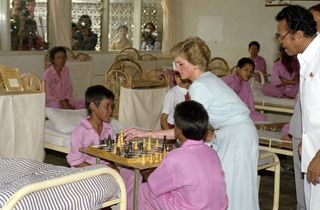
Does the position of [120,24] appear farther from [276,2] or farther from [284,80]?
[284,80]

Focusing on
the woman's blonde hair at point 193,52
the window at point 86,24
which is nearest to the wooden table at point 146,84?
the woman's blonde hair at point 193,52

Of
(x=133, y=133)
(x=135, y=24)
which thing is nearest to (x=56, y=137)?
(x=133, y=133)

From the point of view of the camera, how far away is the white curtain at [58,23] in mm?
7113

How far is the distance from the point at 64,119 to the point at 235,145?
1783 millimetres

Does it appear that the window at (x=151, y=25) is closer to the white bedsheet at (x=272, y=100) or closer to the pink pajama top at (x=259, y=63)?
the pink pajama top at (x=259, y=63)

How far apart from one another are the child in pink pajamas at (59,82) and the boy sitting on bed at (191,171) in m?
3.13

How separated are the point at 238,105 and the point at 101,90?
0.89 metres

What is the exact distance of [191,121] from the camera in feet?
7.61

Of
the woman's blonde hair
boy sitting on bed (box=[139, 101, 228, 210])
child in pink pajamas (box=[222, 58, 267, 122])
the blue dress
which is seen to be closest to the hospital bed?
child in pink pajamas (box=[222, 58, 267, 122])

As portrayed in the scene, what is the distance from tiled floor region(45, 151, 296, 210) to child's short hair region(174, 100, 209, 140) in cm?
180

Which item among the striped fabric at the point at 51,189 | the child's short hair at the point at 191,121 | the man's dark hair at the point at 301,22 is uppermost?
the man's dark hair at the point at 301,22

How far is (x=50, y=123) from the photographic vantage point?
13.6 ft

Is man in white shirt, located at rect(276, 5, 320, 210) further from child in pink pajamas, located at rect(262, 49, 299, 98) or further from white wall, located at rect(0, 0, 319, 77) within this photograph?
white wall, located at rect(0, 0, 319, 77)

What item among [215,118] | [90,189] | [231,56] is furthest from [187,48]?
[231,56]
